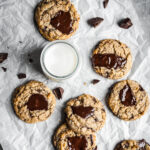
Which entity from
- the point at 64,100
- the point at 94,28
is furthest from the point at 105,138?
the point at 94,28

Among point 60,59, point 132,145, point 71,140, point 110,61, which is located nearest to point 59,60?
point 60,59

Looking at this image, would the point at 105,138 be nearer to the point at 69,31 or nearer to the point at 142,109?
the point at 142,109

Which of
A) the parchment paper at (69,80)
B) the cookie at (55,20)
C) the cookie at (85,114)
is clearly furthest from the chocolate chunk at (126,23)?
the cookie at (85,114)

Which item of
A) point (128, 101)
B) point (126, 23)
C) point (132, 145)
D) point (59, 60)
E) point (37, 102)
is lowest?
point (132, 145)

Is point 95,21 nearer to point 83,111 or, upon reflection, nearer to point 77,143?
point 83,111

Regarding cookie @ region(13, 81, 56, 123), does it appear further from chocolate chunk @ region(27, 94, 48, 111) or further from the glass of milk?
the glass of milk

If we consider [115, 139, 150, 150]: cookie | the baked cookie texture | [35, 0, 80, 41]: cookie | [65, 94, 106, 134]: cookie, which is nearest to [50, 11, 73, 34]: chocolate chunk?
[35, 0, 80, 41]: cookie
